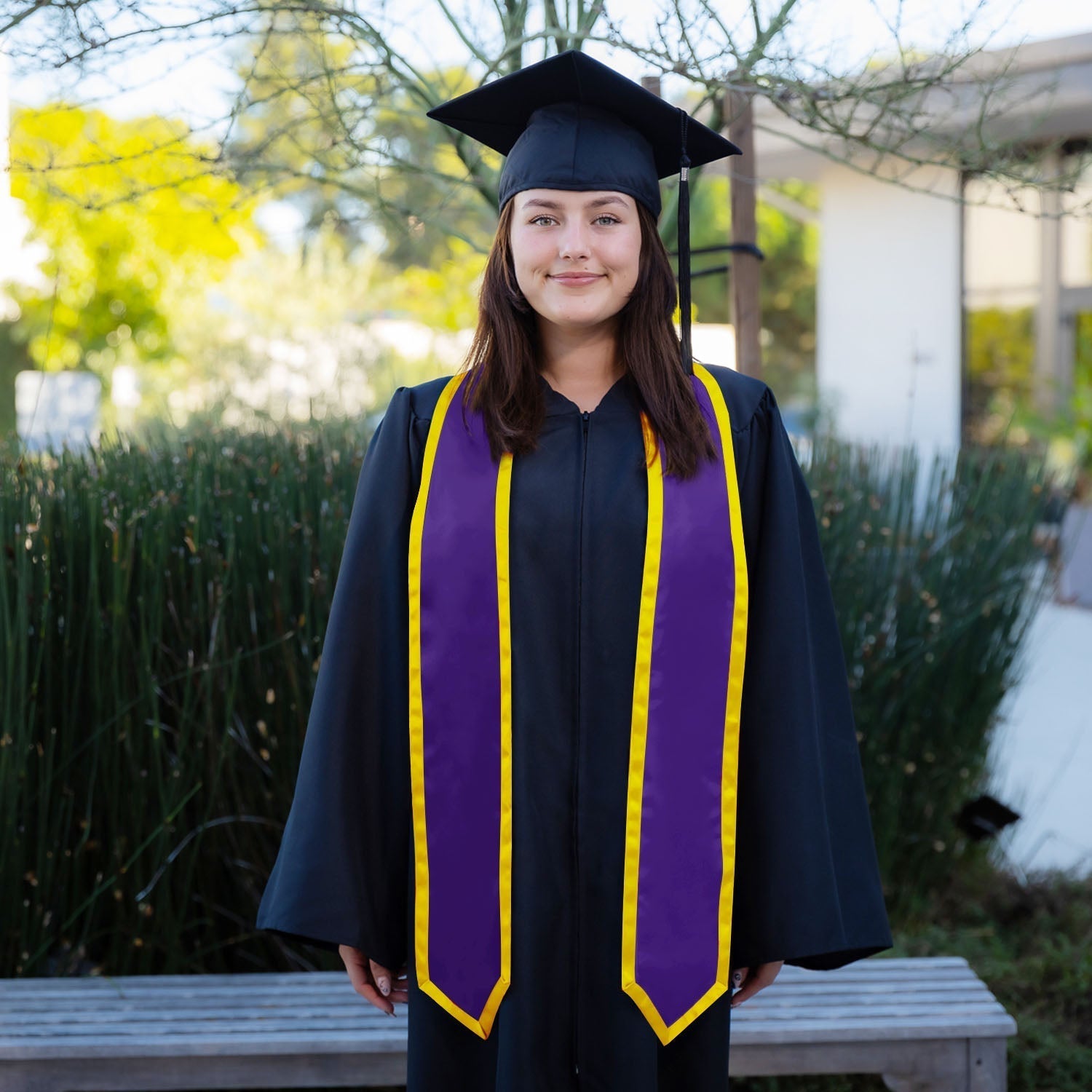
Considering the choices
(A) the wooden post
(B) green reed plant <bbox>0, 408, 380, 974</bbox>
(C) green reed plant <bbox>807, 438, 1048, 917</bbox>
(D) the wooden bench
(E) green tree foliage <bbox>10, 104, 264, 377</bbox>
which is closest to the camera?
(D) the wooden bench

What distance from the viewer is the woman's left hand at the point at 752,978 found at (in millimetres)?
1566

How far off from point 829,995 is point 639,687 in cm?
108

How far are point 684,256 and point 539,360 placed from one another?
24 cm

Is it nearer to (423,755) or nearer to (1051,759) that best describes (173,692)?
(423,755)

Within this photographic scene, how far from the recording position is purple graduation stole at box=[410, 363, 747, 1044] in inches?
58.1

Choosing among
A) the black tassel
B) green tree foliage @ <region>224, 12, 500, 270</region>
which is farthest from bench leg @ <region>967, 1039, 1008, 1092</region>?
green tree foliage @ <region>224, 12, 500, 270</region>

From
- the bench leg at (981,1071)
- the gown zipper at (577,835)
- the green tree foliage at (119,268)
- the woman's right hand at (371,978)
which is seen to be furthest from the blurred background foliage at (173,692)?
the green tree foliage at (119,268)

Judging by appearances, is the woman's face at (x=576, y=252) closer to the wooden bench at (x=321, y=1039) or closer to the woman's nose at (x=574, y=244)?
the woman's nose at (x=574, y=244)

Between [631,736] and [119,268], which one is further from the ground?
[119,268]

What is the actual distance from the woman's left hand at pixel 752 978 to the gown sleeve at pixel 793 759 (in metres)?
0.04

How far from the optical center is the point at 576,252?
1472 millimetres

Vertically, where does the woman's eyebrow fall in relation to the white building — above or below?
below

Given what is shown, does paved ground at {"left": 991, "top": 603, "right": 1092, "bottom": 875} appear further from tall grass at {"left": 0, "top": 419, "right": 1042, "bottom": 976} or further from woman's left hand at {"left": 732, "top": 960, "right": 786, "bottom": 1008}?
woman's left hand at {"left": 732, "top": 960, "right": 786, "bottom": 1008}

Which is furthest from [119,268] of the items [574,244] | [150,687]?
[574,244]
